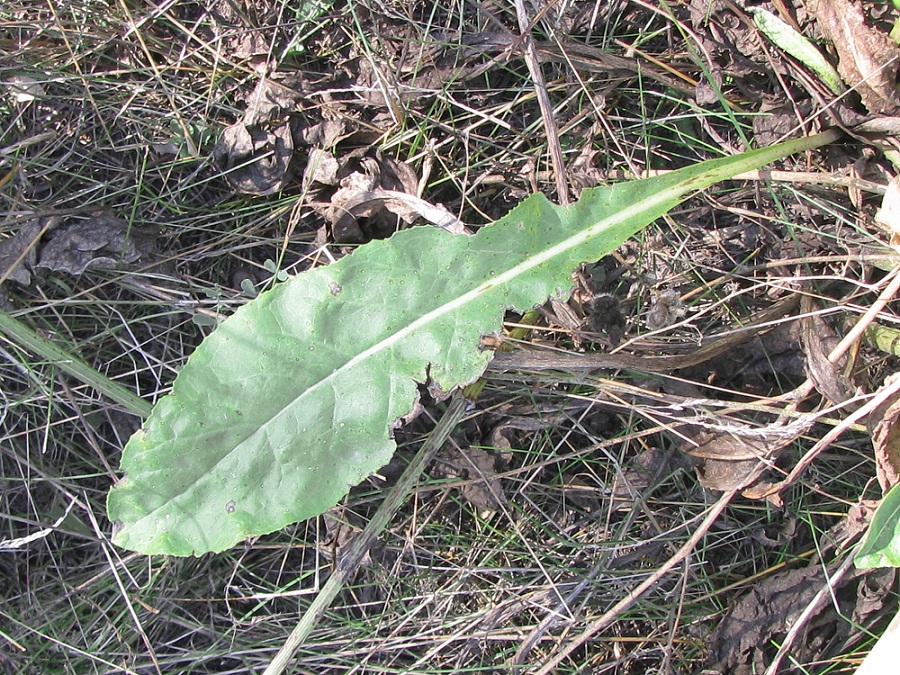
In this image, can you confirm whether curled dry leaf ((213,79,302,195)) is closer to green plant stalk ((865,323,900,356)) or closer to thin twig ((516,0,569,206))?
thin twig ((516,0,569,206))

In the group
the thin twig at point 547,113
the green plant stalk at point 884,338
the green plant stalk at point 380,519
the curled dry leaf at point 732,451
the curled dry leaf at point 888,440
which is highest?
the thin twig at point 547,113

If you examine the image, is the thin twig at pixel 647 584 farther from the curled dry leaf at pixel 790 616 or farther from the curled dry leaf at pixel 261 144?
the curled dry leaf at pixel 261 144

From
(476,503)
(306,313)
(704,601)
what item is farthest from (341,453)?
(704,601)

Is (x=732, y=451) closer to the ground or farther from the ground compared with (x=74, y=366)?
farther from the ground

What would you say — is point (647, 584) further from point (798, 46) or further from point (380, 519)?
point (798, 46)

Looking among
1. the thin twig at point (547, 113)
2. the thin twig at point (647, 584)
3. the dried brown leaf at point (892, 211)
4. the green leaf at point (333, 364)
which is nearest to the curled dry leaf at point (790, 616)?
the thin twig at point (647, 584)

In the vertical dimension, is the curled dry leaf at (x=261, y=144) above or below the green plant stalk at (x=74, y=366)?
above

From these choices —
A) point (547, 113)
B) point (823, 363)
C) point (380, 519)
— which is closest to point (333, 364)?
point (380, 519)
